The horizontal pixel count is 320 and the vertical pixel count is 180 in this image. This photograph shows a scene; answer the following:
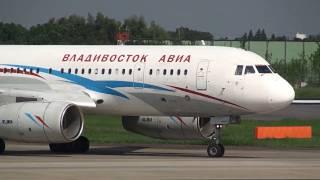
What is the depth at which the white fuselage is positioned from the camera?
37750 mm

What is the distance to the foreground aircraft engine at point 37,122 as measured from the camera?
3725 cm

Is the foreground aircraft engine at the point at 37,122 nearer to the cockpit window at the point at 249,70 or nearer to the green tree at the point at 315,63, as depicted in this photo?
the cockpit window at the point at 249,70

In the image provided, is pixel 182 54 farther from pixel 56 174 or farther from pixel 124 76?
pixel 56 174

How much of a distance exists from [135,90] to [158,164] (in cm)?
690

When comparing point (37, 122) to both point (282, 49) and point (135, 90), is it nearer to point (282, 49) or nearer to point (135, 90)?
point (135, 90)

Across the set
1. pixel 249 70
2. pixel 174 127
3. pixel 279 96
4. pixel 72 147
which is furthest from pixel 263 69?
pixel 72 147

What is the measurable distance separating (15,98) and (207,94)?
6962 mm

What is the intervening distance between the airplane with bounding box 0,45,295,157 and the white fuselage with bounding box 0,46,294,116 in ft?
0.12

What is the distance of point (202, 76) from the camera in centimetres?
3825

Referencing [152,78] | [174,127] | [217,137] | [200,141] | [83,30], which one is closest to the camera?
[217,137]

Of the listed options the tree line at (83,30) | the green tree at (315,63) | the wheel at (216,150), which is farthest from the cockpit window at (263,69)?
the green tree at (315,63)

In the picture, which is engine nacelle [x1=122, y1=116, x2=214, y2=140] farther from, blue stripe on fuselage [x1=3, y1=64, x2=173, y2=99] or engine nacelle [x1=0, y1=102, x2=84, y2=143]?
engine nacelle [x1=0, y1=102, x2=84, y2=143]

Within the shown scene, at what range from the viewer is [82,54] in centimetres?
4078

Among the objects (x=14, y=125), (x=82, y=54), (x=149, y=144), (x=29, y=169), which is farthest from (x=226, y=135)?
(x=29, y=169)
